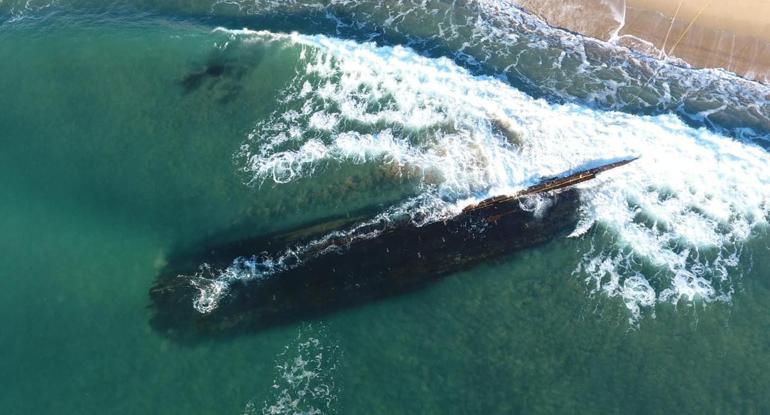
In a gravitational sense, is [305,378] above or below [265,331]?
below

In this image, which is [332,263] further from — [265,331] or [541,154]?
[541,154]

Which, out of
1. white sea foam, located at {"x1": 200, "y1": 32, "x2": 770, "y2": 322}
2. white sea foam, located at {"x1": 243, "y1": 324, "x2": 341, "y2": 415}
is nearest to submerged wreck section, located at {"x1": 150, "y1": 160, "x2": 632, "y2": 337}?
white sea foam, located at {"x1": 243, "y1": 324, "x2": 341, "y2": 415}

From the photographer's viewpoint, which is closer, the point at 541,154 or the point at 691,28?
the point at 541,154

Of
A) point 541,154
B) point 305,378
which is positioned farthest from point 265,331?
point 541,154

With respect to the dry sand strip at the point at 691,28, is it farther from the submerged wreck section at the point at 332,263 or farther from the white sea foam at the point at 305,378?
the white sea foam at the point at 305,378

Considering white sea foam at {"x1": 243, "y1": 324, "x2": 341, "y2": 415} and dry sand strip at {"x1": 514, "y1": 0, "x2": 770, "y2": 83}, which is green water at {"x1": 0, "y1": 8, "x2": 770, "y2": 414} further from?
dry sand strip at {"x1": 514, "y1": 0, "x2": 770, "y2": 83}

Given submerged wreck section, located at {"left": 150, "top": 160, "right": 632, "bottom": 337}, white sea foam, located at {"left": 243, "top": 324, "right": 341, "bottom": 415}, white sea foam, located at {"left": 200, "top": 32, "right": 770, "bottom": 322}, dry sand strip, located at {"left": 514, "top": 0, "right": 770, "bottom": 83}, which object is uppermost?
dry sand strip, located at {"left": 514, "top": 0, "right": 770, "bottom": 83}

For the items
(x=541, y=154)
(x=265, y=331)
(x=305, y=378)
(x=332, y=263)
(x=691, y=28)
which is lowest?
(x=305, y=378)

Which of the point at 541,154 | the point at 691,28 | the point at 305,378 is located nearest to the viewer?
the point at 305,378
